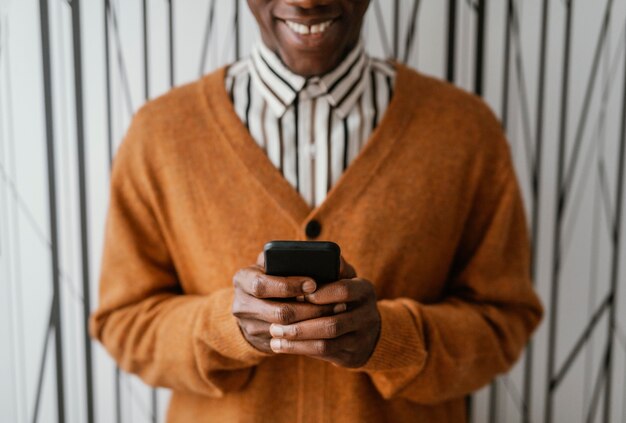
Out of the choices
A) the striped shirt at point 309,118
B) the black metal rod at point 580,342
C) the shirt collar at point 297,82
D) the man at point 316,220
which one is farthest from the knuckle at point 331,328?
the black metal rod at point 580,342

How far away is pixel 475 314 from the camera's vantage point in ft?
3.17

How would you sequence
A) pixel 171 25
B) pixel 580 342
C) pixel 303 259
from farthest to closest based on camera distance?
pixel 580 342
pixel 171 25
pixel 303 259

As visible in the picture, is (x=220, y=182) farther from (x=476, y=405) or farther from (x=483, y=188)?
(x=476, y=405)

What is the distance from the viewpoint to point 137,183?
3.25ft

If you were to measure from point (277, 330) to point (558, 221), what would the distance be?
74 centimetres

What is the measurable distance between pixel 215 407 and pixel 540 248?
0.70m

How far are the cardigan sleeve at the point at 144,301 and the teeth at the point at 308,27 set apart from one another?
28 centimetres

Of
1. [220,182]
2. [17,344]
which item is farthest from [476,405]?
[17,344]

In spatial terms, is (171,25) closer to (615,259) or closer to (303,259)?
(303,259)

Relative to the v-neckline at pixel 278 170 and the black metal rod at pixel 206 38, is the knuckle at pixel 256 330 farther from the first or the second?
the black metal rod at pixel 206 38

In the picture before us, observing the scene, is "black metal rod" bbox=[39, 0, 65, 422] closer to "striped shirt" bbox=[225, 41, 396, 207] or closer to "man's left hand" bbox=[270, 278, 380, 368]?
"striped shirt" bbox=[225, 41, 396, 207]

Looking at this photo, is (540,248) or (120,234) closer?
(120,234)

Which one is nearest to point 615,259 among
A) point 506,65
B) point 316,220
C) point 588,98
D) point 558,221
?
point 558,221

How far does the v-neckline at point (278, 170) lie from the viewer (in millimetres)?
911
